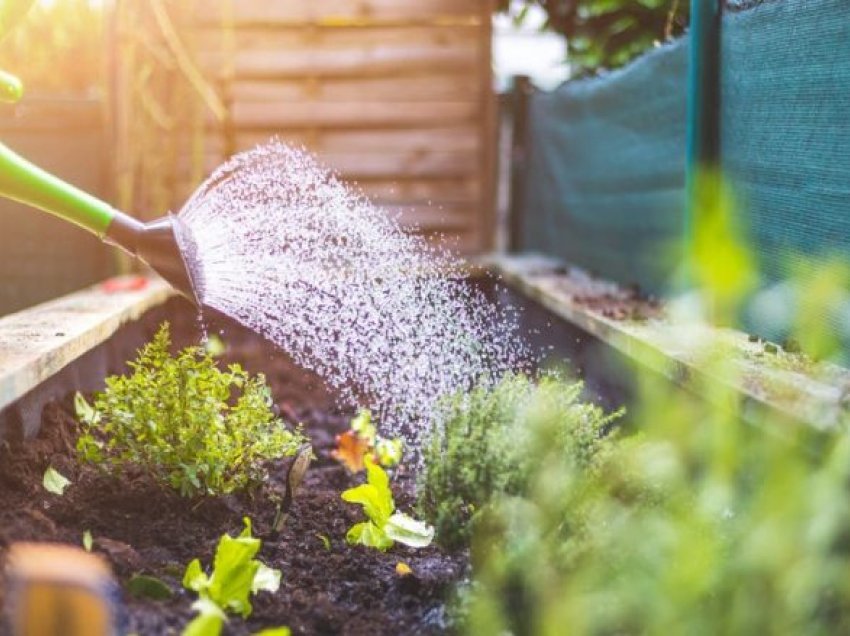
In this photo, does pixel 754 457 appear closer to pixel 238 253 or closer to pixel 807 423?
pixel 807 423

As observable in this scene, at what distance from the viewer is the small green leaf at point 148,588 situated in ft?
6.00

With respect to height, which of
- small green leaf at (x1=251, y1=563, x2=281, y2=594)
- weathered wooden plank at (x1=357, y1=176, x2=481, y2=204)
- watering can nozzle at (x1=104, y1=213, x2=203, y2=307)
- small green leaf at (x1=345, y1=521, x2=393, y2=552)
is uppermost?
watering can nozzle at (x1=104, y1=213, x2=203, y2=307)

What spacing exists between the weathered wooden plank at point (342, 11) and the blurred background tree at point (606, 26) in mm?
407

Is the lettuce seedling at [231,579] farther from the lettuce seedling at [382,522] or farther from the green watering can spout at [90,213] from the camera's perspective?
the green watering can spout at [90,213]

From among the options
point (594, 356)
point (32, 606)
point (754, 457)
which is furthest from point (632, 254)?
point (32, 606)

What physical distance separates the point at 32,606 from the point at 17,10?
1.62m

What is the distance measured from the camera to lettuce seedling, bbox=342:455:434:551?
226 centimetres

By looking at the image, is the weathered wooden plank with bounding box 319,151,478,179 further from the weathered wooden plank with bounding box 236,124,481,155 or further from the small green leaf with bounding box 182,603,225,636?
the small green leaf with bounding box 182,603,225,636

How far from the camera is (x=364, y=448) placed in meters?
3.05

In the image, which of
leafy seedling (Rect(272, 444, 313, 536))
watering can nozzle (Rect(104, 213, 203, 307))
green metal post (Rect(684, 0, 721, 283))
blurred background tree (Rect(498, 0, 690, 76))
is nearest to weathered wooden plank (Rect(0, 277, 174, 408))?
watering can nozzle (Rect(104, 213, 203, 307))

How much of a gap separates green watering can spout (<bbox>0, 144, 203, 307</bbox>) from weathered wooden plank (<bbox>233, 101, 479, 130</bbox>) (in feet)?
14.2

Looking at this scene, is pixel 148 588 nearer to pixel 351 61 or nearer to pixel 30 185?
pixel 30 185

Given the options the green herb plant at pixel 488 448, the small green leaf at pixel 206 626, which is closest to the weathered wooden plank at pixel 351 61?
the green herb plant at pixel 488 448

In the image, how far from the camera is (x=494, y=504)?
1.81 metres
